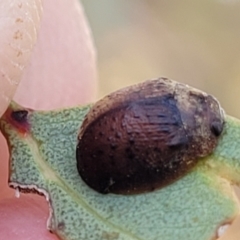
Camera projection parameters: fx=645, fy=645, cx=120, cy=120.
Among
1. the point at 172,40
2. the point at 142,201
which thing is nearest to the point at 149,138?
the point at 142,201

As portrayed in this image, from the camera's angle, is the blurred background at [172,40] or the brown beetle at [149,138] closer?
the brown beetle at [149,138]

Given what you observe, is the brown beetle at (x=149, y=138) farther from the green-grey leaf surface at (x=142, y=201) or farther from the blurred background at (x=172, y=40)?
the blurred background at (x=172, y=40)

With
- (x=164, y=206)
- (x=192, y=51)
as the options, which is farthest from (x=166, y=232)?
(x=192, y=51)

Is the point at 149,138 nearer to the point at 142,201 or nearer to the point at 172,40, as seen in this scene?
the point at 142,201

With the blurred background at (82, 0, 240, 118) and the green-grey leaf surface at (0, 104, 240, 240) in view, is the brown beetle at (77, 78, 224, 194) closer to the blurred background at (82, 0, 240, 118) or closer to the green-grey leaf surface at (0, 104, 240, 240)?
the green-grey leaf surface at (0, 104, 240, 240)

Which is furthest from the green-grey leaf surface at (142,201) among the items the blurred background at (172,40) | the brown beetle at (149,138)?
the blurred background at (172,40)

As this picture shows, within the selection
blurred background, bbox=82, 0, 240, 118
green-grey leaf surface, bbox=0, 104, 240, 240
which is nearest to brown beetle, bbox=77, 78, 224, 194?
green-grey leaf surface, bbox=0, 104, 240, 240

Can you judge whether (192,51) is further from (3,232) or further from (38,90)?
(3,232)
